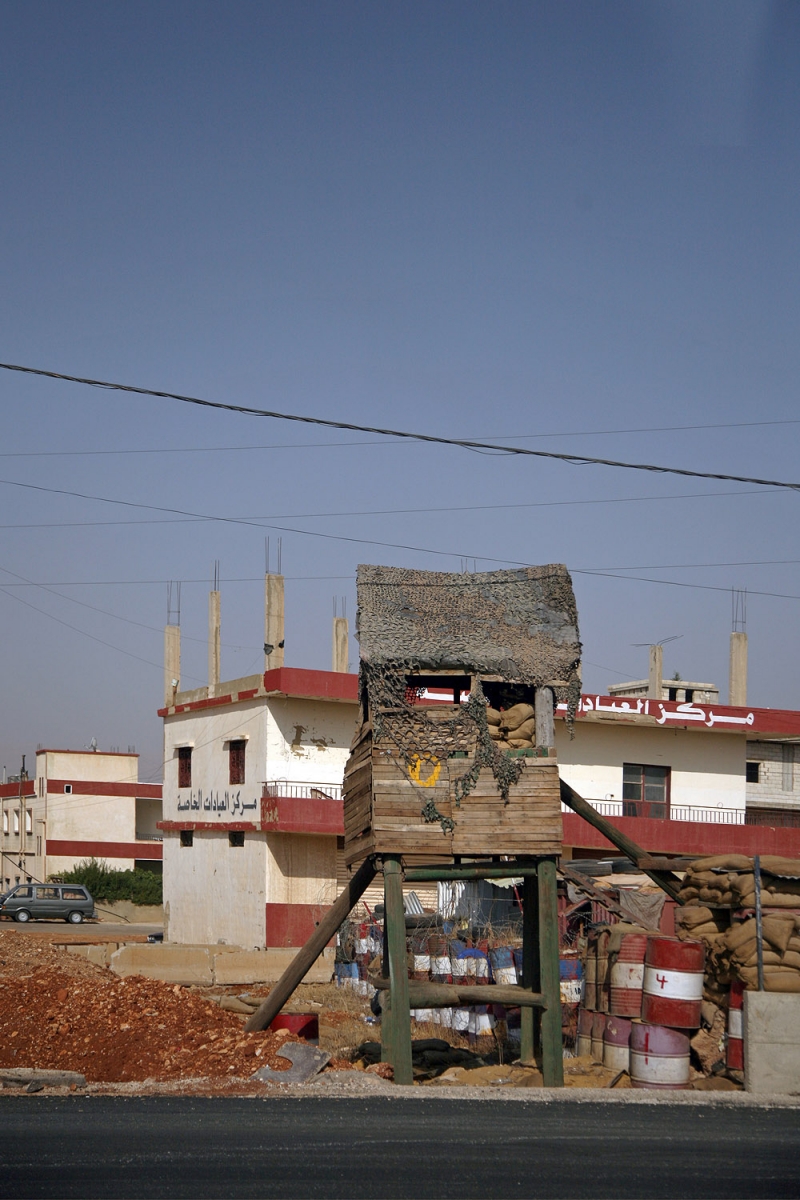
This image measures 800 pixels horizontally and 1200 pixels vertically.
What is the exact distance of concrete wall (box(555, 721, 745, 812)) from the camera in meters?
42.0

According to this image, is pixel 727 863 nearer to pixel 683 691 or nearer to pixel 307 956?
pixel 307 956

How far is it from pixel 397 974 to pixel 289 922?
24463 mm

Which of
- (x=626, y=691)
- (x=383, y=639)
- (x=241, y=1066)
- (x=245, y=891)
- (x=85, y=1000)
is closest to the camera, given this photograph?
(x=241, y=1066)

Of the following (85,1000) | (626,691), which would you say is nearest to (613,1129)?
(85,1000)

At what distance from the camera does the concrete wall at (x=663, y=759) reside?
42000mm

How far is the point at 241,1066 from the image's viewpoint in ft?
44.5

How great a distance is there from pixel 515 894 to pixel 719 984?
18442 millimetres

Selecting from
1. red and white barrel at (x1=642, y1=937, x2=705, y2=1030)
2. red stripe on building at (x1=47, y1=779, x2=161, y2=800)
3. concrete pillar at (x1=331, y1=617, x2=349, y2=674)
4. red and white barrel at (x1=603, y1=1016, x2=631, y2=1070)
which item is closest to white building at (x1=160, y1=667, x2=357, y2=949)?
concrete pillar at (x1=331, y1=617, x2=349, y2=674)

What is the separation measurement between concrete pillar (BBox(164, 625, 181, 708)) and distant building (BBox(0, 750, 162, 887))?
25547 mm

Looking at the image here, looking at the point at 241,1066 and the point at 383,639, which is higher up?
the point at 383,639

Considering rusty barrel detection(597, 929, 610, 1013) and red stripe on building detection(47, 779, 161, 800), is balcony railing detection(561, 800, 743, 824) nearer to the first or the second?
rusty barrel detection(597, 929, 610, 1013)

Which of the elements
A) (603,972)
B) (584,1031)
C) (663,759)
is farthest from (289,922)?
(603,972)

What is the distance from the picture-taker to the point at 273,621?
4238 centimetres

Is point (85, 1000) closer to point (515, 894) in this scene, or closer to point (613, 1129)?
point (613, 1129)
